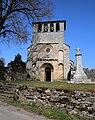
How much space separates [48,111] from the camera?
859 centimetres

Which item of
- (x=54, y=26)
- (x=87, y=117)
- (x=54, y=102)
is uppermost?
(x=54, y=26)

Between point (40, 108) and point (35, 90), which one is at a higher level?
point (35, 90)

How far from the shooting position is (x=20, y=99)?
1018 centimetres

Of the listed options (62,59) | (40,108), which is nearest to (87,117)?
(40,108)

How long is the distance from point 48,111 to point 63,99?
1.27 meters

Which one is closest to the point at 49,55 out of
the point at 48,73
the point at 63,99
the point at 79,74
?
the point at 48,73

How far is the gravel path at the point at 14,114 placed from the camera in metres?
7.05

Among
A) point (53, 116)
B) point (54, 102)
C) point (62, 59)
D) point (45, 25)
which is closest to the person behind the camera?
point (53, 116)

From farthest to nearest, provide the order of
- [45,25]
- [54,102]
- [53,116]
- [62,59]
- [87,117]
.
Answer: [45,25] → [62,59] → [54,102] → [87,117] → [53,116]

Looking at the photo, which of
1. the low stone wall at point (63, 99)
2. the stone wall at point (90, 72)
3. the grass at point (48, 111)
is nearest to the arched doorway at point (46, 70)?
the stone wall at point (90, 72)

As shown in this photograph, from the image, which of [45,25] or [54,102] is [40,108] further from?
[45,25]

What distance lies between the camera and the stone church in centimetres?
2889

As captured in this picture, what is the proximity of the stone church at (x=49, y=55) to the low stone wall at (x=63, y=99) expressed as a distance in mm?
18020

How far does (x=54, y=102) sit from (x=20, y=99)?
6.46ft
